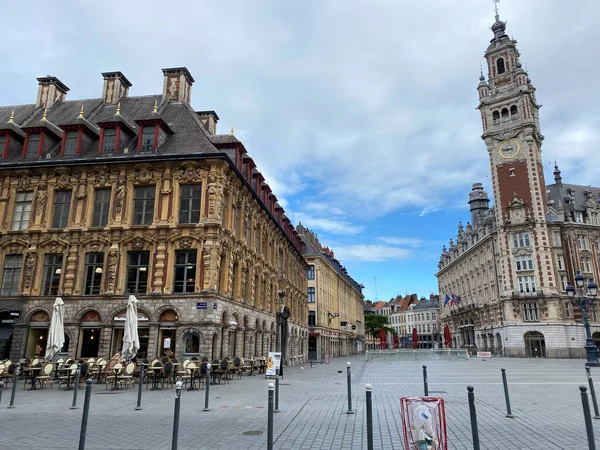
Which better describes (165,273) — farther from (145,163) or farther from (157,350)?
(145,163)

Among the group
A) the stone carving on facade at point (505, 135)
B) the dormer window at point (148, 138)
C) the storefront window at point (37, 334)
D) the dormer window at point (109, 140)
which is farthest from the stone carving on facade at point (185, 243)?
the stone carving on facade at point (505, 135)

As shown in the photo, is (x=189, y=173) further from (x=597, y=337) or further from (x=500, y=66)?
(x=500, y=66)

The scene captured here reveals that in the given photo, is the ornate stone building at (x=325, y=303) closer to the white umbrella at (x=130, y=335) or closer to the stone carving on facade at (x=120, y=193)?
the stone carving on facade at (x=120, y=193)

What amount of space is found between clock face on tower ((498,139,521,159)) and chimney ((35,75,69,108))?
60.2 meters

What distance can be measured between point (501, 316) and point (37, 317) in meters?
59.2

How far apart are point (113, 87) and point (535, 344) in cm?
5944

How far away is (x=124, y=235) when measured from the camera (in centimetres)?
2380

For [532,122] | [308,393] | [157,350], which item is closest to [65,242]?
[157,350]

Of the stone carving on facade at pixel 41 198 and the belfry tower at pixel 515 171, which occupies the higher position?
the belfry tower at pixel 515 171

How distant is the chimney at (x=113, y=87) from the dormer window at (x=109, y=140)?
5912 mm

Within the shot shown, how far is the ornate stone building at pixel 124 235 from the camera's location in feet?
74.3

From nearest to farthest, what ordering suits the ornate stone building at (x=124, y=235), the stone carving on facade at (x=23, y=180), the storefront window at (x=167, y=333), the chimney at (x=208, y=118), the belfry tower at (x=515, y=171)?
the storefront window at (x=167, y=333)
the ornate stone building at (x=124, y=235)
the stone carving on facade at (x=23, y=180)
the chimney at (x=208, y=118)
the belfry tower at (x=515, y=171)

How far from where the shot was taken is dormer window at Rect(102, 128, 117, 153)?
25.8 metres

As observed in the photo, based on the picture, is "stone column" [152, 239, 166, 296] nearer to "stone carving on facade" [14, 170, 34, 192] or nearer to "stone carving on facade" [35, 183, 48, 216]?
"stone carving on facade" [35, 183, 48, 216]
